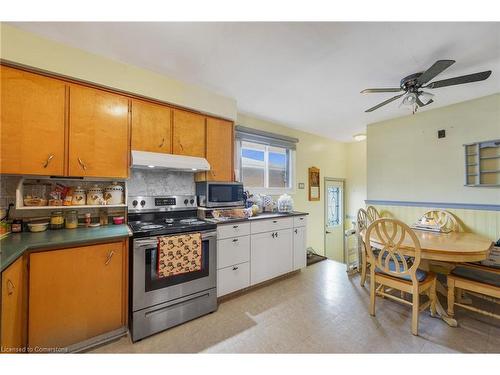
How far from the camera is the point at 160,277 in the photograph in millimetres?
1828

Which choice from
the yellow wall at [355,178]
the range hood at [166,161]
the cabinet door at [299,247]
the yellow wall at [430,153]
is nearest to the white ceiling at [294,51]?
the yellow wall at [430,153]

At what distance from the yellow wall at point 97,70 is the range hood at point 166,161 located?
60 centimetres

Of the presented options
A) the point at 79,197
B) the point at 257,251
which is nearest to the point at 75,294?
the point at 79,197

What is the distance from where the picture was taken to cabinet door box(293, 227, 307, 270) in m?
3.04

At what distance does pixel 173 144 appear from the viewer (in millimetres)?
2316

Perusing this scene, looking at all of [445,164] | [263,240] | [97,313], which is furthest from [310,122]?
[97,313]

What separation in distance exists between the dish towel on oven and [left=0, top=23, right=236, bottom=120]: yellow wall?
148 centimetres

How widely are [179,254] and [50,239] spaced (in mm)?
934

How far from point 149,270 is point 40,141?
1361 millimetres

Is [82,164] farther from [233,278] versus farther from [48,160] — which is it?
[233,278]

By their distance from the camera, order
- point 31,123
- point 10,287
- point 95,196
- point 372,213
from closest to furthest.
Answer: point 10,287, point 31,123, point 95,196, point 372,213

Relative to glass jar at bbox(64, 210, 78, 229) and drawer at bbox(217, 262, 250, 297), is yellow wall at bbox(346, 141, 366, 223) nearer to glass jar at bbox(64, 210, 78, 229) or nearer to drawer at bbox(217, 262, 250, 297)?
drawer at bbox(217, 262, 250, 297)

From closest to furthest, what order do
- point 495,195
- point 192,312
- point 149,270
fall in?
point 149,270
point 192,312
point 495,195
